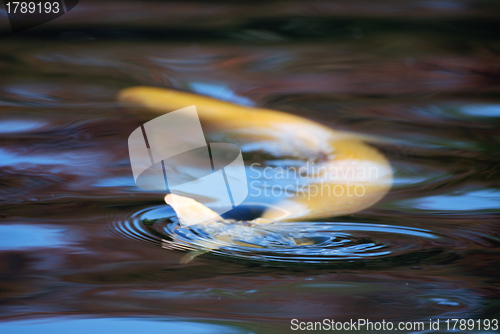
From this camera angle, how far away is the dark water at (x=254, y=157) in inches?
25.7

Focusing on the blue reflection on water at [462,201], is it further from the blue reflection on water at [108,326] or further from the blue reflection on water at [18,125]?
the blue reflection on water at [18,125]

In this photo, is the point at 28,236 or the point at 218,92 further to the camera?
the point at 218,92

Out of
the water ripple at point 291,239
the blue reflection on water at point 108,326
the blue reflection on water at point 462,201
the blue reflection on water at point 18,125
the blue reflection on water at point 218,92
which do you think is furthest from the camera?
the blue reflection on water at point 218,92

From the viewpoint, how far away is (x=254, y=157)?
3.40 feet

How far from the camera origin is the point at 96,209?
86cm

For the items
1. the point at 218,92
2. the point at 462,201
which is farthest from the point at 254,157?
the point at 462,201

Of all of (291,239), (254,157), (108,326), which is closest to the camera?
(108,326)

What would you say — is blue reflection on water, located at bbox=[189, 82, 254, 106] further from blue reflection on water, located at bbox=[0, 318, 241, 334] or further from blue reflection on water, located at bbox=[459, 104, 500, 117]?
blue reflection on water, located at bbox=[0, 318, 241, 334]

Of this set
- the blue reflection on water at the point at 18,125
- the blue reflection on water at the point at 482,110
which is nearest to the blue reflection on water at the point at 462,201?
the blue reflection on water at the point at 482,110

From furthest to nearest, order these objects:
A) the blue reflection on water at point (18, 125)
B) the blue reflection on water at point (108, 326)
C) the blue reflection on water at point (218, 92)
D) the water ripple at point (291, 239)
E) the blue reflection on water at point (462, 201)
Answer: the blue reflection on water at point (218, 92)
the blue reflection on water at point (18, 125)
the blue reflection on water at point (462, 201)
the water ripple at point (291, 239)
the blue reflection on water at point (108, 326)

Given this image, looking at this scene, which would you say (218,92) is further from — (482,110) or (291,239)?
Result: (482,110)

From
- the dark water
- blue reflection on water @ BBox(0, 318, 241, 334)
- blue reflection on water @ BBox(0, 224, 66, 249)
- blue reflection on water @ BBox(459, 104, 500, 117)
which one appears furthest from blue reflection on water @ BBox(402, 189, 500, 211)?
blue reflection on water @ BBox(0, 224, 66, 249)

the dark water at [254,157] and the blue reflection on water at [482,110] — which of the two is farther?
the blue reflection on water at [482,110]

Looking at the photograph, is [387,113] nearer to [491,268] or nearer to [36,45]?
[491,268]
